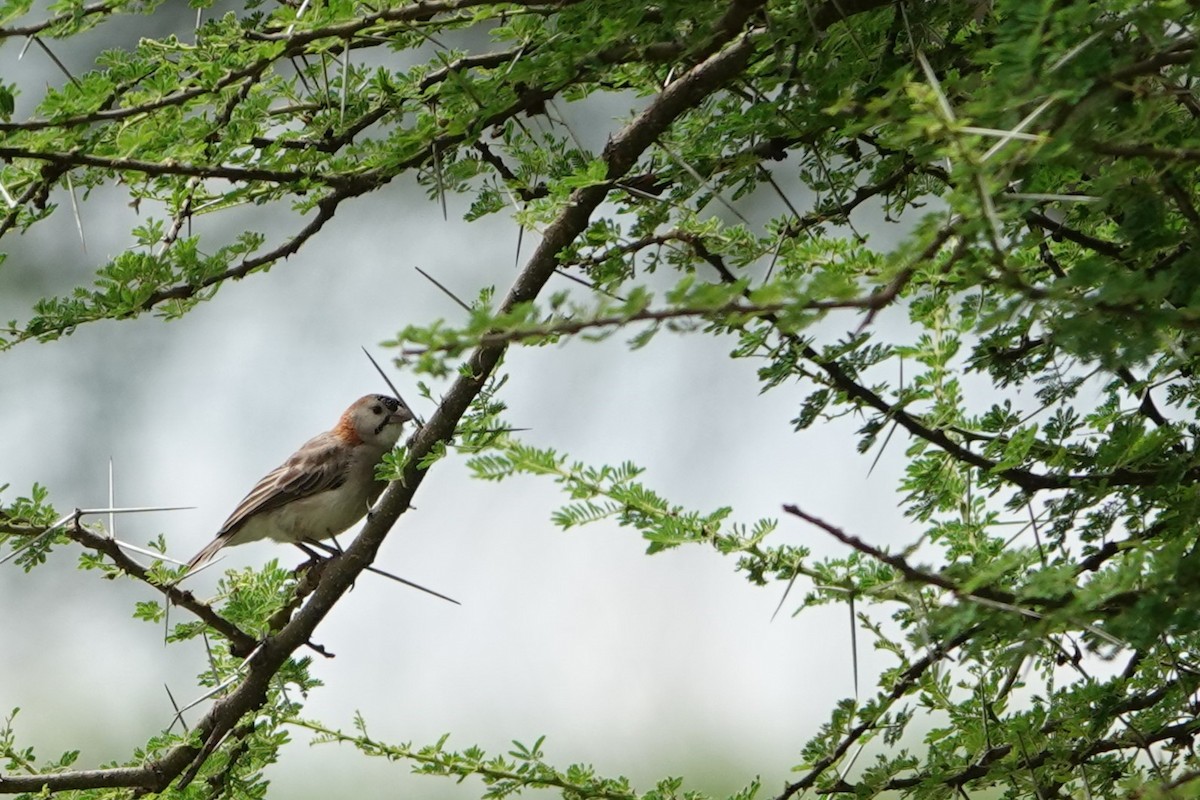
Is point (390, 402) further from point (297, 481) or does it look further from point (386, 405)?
point (297, 481)

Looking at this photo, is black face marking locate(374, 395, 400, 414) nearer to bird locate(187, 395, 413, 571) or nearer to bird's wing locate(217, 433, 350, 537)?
bird locate(187, 395, 413, 571)

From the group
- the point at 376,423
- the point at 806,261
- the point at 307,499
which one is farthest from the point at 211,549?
the point at 806,261

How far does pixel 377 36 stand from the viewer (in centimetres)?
263

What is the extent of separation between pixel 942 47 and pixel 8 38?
167cm

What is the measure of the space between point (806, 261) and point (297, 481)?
12.4ft

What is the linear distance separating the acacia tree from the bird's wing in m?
2.43

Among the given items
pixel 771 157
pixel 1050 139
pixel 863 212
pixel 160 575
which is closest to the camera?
pixel 1050 139

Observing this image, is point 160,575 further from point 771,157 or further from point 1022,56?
point 1022,56

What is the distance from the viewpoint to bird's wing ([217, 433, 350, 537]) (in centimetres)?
584

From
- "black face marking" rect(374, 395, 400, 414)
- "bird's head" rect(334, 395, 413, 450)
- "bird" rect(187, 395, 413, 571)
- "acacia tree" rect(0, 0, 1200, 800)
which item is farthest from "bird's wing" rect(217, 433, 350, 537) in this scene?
"acacia tree" rect(0, 0, 1200, 800)

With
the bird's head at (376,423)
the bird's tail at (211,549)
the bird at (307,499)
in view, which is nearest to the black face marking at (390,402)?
the bird's head at (376,423)

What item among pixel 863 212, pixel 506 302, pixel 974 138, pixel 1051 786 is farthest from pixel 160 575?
pixel 863 212

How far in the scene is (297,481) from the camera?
5.92 meters

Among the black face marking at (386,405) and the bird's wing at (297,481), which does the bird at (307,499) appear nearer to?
the bird's wing at (297,481)
